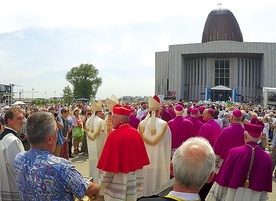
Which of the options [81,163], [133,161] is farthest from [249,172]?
[81,163]

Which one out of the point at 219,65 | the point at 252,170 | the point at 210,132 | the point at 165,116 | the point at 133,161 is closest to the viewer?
the point at 252,170

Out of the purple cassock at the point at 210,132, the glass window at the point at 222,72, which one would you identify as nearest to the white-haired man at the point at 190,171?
the purple cassock at the point at 210,132

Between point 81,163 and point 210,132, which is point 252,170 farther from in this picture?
point 81,163

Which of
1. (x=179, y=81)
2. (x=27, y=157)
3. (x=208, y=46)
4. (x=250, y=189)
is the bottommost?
(x=250, y=189)

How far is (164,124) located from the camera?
Answer: 7.05 m

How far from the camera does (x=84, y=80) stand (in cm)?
7306

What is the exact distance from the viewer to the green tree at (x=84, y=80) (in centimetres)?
7250

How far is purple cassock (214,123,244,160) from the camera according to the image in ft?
19.3

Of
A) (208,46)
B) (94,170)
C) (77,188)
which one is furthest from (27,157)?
(208,46)

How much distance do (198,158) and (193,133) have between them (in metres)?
6.27

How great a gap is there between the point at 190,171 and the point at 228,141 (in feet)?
13.1

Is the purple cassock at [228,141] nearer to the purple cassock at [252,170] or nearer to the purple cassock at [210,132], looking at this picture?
the purple cassock at [210,132]

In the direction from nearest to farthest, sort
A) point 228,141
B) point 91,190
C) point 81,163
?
point 91,190 → point 228,141 → point 81,163

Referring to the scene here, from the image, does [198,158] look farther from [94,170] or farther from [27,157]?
[94,170]
